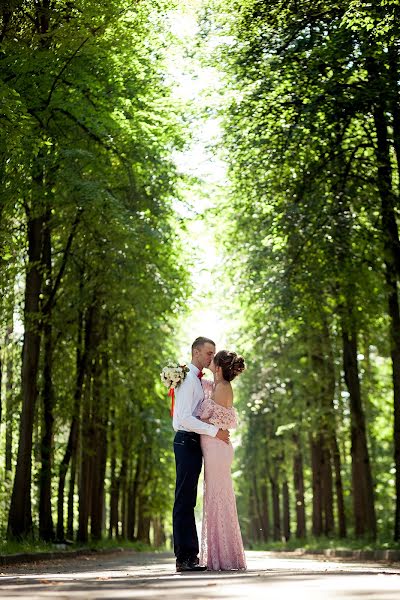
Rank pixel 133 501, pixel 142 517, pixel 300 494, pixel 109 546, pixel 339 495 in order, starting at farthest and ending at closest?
1. pixel 142 517
2. pixel 133 501
3. pixel 300 494
4. pixel 339 495
5. pixel 109 546

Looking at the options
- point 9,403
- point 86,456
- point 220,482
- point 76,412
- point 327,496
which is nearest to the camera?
point 220,482

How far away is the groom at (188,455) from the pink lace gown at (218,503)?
0.32 feet

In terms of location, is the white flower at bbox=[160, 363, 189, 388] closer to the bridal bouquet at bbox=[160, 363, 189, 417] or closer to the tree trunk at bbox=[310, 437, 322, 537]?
the bridal bouquet at bbox=[160, 363, 189, 417]

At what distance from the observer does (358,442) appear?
27344mm

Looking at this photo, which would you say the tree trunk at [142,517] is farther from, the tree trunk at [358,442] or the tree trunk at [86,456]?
the tree trunk at [358,442]

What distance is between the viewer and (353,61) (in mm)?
20078

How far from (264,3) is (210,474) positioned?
12345 mm

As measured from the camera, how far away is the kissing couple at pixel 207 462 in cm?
1064

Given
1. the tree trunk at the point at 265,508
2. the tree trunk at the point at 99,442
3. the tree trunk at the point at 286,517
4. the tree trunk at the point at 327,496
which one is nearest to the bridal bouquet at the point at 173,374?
the tree trunk at the point at 99,442

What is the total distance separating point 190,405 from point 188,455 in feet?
1.76

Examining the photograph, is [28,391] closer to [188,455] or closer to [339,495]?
[188,455]

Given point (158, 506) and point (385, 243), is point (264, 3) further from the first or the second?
point (158, 506)

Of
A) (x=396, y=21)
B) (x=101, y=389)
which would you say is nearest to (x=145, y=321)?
(x=101, y=389)

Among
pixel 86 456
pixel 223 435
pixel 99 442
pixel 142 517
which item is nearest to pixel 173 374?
pixel 223 435
